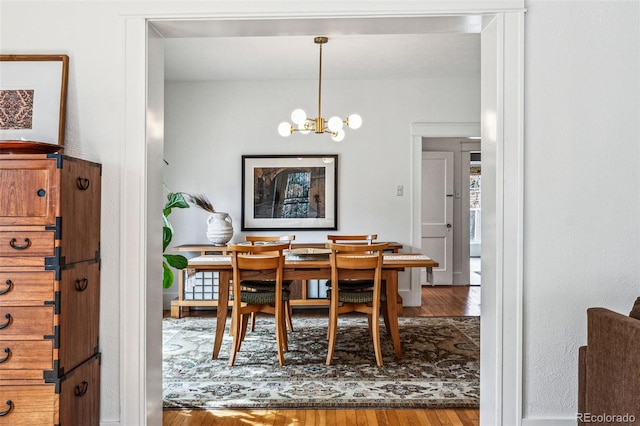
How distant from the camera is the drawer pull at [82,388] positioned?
1.89 metres

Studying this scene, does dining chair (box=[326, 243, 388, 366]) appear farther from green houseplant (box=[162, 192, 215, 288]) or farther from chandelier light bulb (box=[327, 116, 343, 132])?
chandelier light bulb (box=[327, 116, 343, 132])

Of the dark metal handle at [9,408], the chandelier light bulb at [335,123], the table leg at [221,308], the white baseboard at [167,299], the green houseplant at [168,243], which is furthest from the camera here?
the white baseboard at [167,299]

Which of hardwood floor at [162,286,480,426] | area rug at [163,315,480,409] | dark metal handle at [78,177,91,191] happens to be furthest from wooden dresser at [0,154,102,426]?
area rug at [163,315,480,409]

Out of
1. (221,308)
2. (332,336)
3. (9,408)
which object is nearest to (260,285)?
(221,308)

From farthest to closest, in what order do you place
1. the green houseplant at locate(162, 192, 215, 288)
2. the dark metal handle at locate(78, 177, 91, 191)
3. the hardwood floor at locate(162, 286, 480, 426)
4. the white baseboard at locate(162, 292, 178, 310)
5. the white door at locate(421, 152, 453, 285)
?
1. the white door at locate(421, 152, 453, 285)
2. the white baseboard at locate(162, 292, 178, 310)
3. the green houseplant at locate(162, 192, 215, 288)
4. the hardwood floor at locate(162, 286, 480, 426)
5. the dark metal handle at locate(78, 177, 91, 191)

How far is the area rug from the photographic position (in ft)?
8.95

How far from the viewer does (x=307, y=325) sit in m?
4.56

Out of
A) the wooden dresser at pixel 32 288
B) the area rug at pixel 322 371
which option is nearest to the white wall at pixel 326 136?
the area rug at pixel 322 371

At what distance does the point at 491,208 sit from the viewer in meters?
2.12

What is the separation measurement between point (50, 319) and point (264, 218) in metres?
3.74

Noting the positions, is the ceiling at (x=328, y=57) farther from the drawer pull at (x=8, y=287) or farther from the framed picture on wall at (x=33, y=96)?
the drawer pull at (x=8, y=287)

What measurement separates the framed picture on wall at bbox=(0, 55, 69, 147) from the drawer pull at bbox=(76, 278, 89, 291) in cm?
61

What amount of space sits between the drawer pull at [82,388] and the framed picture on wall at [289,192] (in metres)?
3.52

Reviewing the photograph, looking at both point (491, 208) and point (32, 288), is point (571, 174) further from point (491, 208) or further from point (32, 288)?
point (32, 288)
